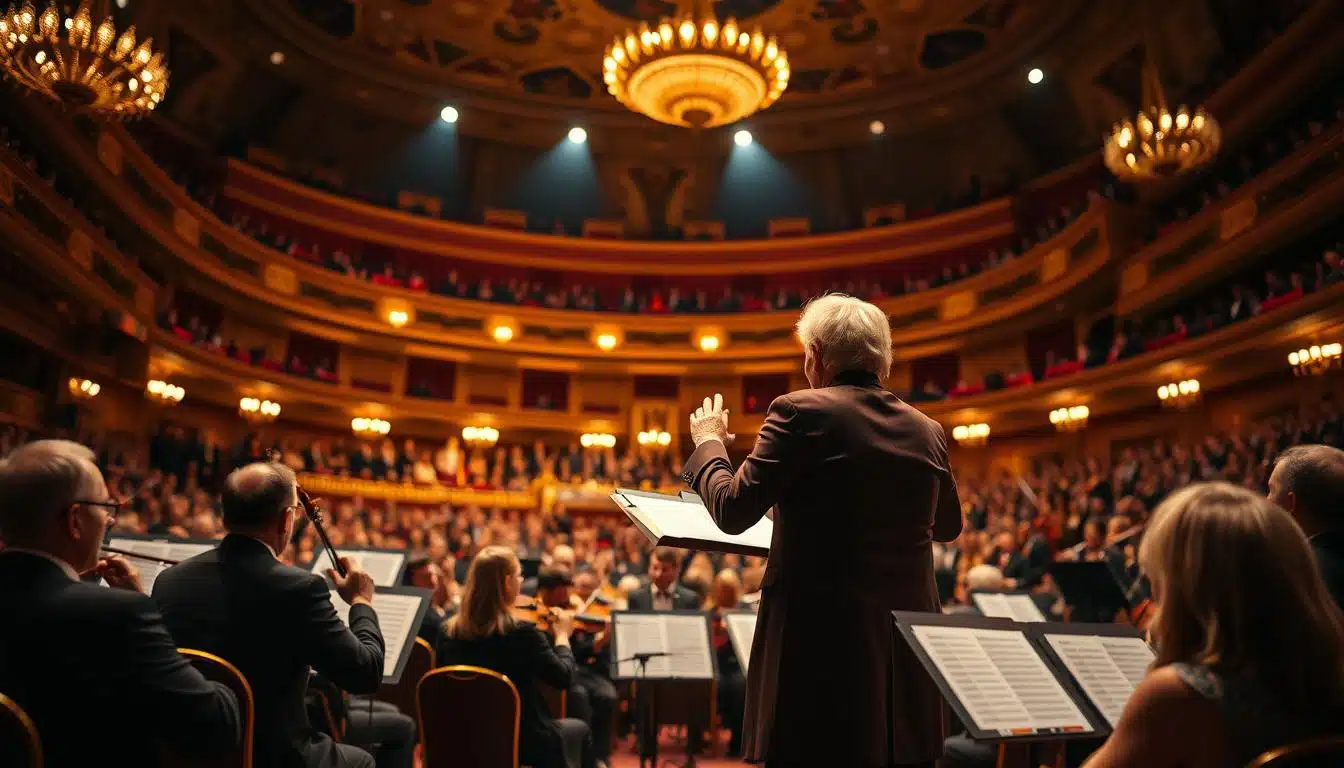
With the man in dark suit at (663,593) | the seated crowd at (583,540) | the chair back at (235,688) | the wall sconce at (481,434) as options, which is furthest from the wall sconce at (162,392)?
the chair back at (235,688)

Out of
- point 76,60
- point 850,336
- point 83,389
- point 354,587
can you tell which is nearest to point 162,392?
point 83,389

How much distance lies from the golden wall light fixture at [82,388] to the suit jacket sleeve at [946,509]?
1333 centimetres

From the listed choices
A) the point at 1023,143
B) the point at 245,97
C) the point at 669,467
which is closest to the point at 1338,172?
the point at 1023,143

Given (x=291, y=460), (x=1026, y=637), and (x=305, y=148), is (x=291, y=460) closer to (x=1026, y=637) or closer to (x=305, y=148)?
(x=305, y=148)

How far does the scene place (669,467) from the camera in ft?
65.3

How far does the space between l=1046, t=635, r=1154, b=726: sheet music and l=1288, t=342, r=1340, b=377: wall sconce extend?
395 inches

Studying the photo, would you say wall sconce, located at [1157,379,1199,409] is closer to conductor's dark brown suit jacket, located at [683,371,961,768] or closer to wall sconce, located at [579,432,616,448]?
wall sconce, located at [579,432,616,448]

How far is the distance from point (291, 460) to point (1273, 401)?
14.6 metres

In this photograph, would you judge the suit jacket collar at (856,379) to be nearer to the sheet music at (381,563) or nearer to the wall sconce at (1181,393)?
the sheet music at (381,563)

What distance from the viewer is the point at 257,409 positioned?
56.1 feet

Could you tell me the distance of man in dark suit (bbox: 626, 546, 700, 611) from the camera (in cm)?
682

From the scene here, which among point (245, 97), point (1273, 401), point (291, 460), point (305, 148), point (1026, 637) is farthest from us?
point (305, 148)

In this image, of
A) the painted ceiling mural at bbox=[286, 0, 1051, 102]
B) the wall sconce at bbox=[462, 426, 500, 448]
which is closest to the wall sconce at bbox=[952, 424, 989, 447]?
the painted ceiling mural at bbox=[286, 0, 1051, 102]

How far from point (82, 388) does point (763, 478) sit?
44.2ft
